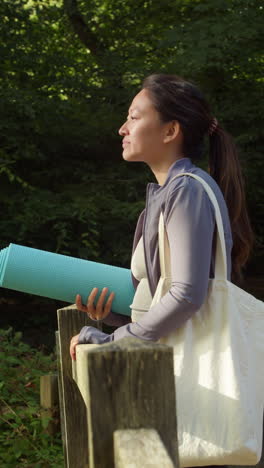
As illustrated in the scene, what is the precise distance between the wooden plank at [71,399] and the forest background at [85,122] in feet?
15.7

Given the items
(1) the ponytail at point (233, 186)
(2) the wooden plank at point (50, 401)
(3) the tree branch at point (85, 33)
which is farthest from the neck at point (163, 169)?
(3) the tree branch at point (85, 33)

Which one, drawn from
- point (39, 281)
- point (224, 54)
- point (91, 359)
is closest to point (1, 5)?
point (224, 54)

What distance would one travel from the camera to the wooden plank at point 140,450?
1010 mm

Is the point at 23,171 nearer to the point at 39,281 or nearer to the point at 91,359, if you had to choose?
the point at 39,281

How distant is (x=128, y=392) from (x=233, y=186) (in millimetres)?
1109

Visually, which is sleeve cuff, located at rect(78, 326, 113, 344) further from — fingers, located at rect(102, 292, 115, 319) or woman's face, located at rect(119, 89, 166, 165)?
woman's face, located at rect(119, 89, 166, 165)

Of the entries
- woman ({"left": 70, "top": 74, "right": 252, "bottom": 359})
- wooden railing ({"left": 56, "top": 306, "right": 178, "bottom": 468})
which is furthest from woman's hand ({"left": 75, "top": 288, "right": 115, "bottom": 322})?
wooden railing ({"left": 56, "top": 306, "right": 178, "bottom": 468})

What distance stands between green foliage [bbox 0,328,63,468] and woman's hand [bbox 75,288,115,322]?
2.35m

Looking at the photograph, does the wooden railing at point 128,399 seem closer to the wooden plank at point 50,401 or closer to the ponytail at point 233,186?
the ponytail at point 233,186

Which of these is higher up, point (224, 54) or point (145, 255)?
point (224, 54)

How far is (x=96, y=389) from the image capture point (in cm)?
111

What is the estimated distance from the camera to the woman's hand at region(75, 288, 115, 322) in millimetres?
2025

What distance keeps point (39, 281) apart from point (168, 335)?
44 centimetres

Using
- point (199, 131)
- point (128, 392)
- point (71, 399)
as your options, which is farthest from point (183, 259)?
point (71, 399)
